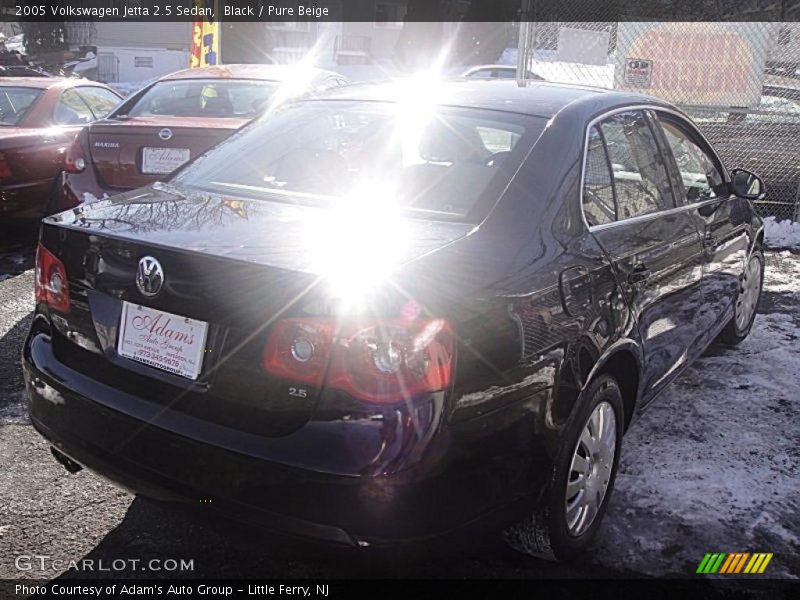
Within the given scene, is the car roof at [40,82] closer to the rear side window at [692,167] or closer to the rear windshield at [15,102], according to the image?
the rear windshield at [15,102]

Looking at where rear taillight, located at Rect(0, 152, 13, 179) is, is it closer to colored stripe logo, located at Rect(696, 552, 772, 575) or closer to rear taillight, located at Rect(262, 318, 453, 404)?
rear taillight, located at Rect(262, 318, 453, 404)

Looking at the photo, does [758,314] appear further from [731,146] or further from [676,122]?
[731,146]

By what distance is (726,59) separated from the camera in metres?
9.08

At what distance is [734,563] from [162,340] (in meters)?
2.13

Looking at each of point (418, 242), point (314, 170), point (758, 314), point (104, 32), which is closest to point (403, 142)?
point (314, 170)

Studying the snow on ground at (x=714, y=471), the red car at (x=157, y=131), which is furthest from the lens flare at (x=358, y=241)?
the red car at (x=157, y=131)

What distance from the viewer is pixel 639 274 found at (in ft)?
9.72

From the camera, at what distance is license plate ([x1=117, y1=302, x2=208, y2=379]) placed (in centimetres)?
219

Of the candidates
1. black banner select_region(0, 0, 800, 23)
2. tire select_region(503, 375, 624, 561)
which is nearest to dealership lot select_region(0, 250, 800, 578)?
tire select_region(503, 375, 624, 561)

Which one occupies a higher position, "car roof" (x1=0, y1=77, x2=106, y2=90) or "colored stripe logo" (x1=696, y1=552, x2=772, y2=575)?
"car roof" (x1=0, y1=77, x2=106, y2=90)

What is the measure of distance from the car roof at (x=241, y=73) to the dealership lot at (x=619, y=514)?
329 cm

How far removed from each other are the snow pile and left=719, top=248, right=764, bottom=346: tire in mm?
3102

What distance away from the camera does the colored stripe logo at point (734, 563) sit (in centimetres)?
277

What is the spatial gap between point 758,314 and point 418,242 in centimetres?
439
